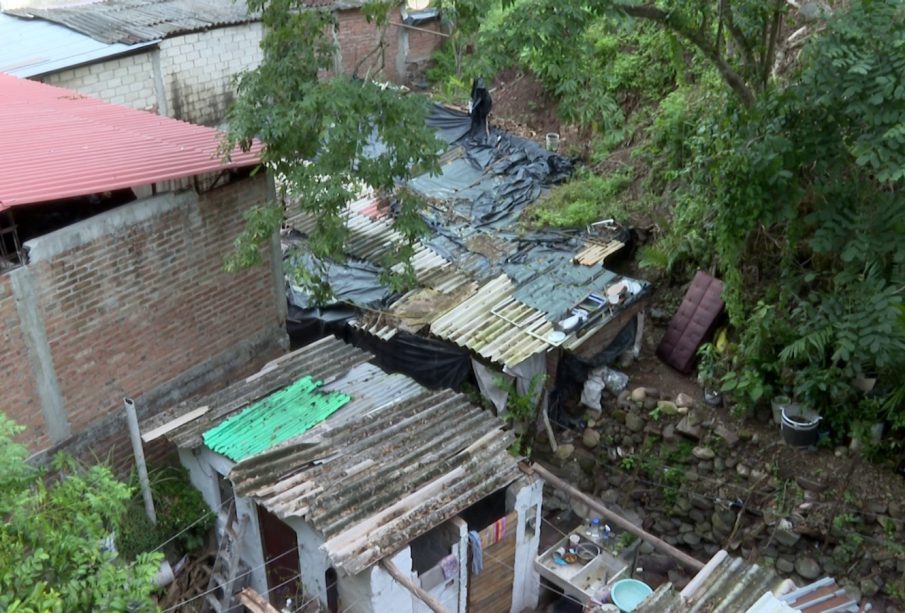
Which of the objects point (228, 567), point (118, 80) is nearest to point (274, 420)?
point (228, 567)

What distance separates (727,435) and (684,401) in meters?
0.82

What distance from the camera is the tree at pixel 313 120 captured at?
331 inches

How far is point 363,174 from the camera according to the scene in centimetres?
902

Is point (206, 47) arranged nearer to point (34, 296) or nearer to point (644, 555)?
point (34, 296)

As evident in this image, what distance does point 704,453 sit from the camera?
10.9 meters

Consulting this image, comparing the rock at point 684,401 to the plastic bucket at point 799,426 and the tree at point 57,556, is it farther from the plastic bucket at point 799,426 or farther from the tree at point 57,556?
the tree at point 57,556

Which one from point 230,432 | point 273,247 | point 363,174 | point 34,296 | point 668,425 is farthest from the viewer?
point 668,425

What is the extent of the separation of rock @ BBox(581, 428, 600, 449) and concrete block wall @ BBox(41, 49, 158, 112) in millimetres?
9379

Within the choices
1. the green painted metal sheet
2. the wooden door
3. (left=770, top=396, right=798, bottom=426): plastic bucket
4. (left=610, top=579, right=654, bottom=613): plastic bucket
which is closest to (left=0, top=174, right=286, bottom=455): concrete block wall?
the green painted metal sheet

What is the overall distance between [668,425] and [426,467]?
4.81 m

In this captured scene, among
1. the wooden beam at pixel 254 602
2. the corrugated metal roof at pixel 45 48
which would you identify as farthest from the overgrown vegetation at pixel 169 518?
the corrugated metal roof at pixel 45 48

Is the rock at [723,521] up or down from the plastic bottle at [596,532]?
down

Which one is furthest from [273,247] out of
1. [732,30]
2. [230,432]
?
[732,30]

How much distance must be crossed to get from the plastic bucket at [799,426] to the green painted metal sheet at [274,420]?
556 centimetres
